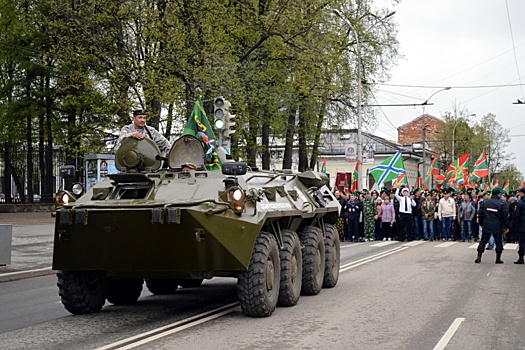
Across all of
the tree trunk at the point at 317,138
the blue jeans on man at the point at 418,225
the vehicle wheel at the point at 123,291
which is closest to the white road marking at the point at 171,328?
the vehicle wheel at the point at 123,291

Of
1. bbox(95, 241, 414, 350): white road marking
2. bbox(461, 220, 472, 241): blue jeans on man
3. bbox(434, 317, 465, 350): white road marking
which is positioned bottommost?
bbox(434, 317, 465, 350): white road marking

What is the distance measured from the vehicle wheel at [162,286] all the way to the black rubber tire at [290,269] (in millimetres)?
2268

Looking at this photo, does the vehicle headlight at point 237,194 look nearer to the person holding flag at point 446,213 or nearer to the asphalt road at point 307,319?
the asphalt road at point 307,319

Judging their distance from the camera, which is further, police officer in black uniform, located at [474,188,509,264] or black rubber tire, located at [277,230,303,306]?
police officer in black uniform, located at [474,188,509,264]

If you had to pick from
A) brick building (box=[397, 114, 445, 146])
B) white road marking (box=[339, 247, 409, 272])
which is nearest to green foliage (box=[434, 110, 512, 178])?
brick building (box=[397, 114, 445, 146])

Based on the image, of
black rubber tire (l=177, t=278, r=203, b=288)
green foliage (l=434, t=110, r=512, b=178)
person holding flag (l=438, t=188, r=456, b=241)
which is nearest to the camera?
black rubber tire (l=177, t=278, r=203, b=288)

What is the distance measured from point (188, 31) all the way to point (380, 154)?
2207 inches

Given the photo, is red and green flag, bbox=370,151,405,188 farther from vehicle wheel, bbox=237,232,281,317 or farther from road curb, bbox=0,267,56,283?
vehicle wheel, bbox=237,232,281,317

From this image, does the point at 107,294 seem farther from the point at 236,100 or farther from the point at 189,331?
the point at 236,100

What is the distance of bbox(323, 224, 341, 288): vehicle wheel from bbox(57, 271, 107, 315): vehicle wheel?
13.7 feet

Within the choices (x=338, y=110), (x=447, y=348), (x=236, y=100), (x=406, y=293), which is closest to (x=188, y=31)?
(x=236, y=100)

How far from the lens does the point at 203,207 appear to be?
9352 mm

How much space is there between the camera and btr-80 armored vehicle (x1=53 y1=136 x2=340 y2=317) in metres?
9.35

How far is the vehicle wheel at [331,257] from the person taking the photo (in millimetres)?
13461
